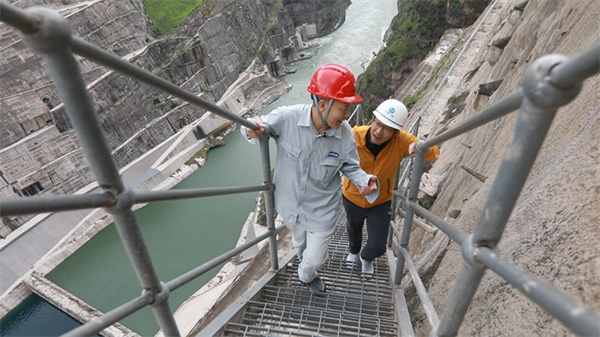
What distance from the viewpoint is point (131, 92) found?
26438 millimetres

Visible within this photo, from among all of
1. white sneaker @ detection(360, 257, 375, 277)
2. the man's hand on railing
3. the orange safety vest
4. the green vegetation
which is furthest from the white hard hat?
the green vegetation

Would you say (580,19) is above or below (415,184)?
above

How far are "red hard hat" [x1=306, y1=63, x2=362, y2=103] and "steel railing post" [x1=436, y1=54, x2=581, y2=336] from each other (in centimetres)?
158

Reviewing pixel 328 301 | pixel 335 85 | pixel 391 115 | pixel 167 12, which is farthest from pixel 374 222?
pixel 167 12

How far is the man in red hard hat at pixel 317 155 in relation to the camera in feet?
8.10

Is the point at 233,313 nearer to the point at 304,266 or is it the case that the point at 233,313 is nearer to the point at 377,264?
the point at 304,266

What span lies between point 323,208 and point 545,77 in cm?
212

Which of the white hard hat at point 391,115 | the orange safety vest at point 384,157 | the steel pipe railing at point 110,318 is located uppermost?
the steel pipe railing at point 110,318

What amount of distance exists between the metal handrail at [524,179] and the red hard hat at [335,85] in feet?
4.35

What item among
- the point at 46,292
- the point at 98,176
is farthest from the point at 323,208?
the point at 46,292

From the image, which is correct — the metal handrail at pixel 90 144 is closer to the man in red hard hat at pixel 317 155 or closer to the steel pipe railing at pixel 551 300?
the steel pipe railing at pixel 551 300

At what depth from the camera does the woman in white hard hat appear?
3.08m

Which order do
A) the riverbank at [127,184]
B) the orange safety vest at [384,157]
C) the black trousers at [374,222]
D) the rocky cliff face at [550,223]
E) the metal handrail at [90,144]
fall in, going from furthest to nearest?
1. the riverbank at [127,184]
2. the black trousers at [374,222]
3. the orange safety vest at [384,157]
4. the rocky cliff face at [550,223]
5. the metal handrail at [90,144]

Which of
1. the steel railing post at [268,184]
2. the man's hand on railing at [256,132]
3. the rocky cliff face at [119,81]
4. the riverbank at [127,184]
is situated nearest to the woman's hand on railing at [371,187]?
the steel railing post at [268,184]
